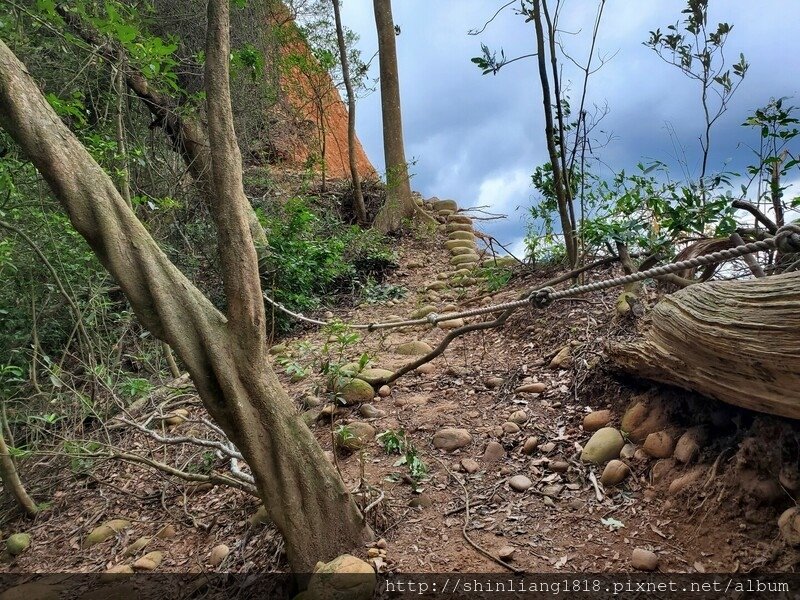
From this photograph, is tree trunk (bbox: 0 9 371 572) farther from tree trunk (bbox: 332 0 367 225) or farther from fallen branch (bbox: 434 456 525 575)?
tree trunk (bbox: 332 0 367 225)

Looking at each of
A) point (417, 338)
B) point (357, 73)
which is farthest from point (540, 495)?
point (357, 73)

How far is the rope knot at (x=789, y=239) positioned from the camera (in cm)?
153

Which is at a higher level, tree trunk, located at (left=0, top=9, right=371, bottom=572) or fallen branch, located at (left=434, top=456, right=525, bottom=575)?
tree trunk, located at (left=0, top=9, right=371, bottom=572)

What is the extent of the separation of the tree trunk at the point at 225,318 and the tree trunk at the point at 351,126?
588 centimetres

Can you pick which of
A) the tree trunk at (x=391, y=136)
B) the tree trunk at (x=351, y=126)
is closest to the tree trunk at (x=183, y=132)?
the tree trunk at (x=351, y=126)

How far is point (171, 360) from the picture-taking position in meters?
4.32

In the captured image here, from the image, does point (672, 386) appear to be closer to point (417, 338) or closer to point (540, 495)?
point (540, 495)

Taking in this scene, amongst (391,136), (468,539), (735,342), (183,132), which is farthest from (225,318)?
(391,136)

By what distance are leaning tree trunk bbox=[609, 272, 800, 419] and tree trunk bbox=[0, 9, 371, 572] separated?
131cm

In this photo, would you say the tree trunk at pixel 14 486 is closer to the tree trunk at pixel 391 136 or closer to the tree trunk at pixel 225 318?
the tree trunk at pixel 225 318

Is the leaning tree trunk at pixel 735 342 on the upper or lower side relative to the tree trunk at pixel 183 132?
lower

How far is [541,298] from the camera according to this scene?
7.82ft

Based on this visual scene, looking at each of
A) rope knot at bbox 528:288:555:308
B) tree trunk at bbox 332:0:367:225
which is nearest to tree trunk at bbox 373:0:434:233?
tree trunk at bbox 332:0:367:225

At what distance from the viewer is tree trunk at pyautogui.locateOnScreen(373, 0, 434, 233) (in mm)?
7555
